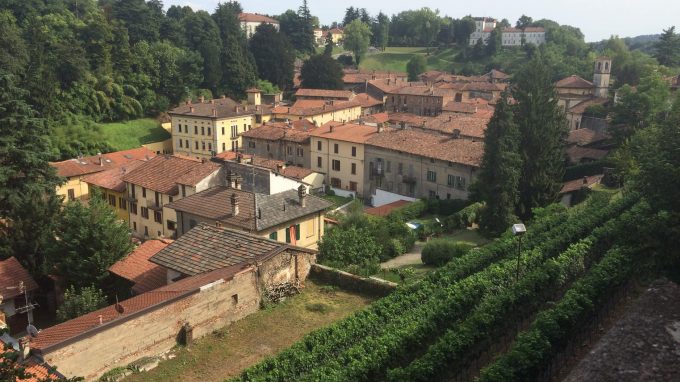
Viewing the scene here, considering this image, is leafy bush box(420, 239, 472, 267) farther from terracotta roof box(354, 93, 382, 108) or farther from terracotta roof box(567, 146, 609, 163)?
terracotta roof box(354, 93, 382, 108)

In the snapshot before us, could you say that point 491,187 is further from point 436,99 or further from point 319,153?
point 436,99

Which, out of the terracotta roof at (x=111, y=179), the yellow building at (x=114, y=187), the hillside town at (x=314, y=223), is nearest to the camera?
the hillside town at (x=314, y=223)

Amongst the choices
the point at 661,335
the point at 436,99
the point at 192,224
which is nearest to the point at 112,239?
the point at 192,224

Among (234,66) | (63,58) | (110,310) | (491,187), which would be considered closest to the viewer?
(110,310)

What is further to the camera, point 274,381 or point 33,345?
point 33,345

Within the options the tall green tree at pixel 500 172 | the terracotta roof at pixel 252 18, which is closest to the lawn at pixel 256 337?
the tall green tree at pixel 500 172

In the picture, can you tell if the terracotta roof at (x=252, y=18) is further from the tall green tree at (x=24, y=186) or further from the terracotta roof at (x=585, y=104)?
the tall green tree at (x=24, y=186)
